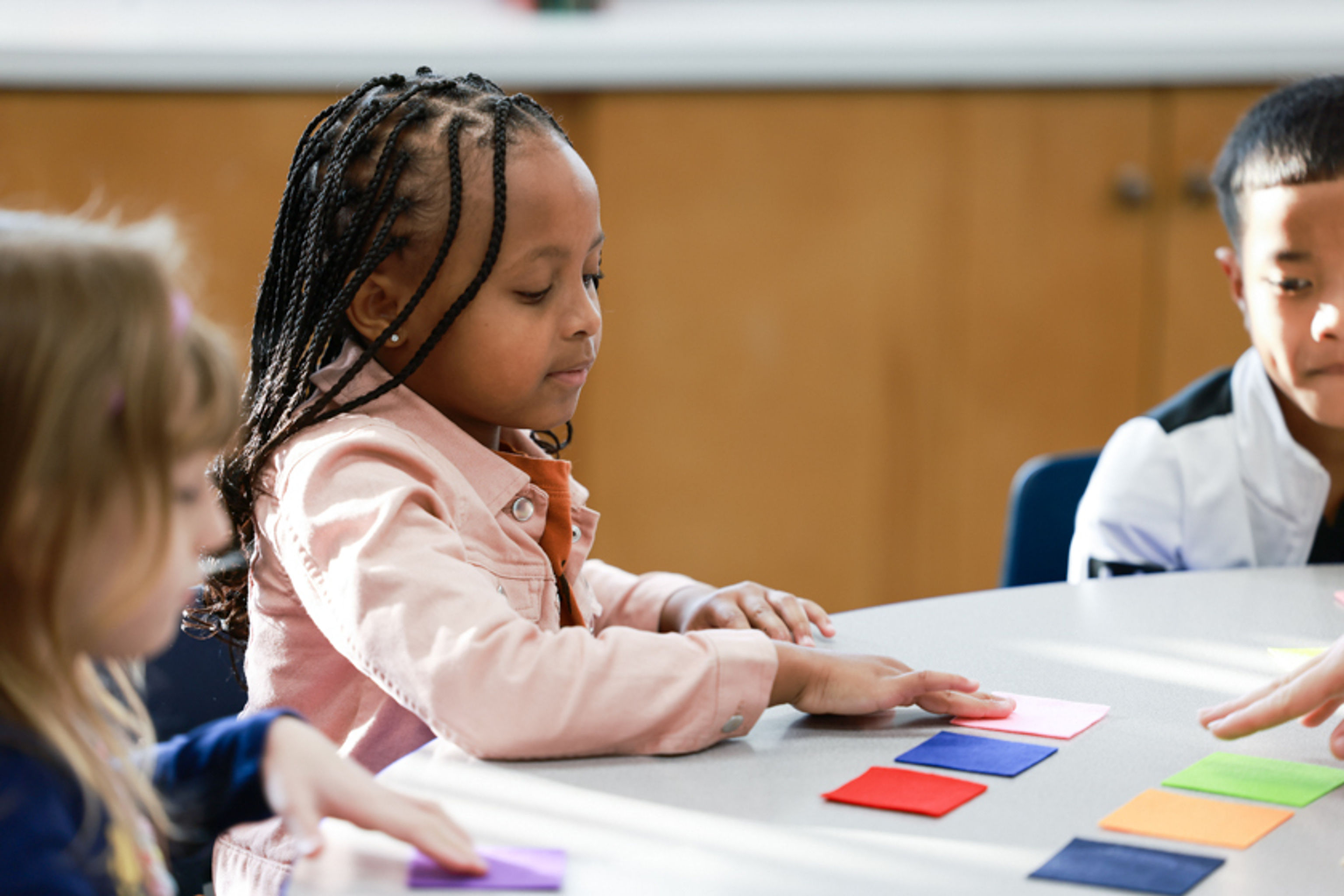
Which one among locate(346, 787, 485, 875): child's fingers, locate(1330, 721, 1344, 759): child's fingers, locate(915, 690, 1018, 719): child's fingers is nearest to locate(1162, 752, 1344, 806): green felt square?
locate(1330, 721, 1344, 759): child's fingers

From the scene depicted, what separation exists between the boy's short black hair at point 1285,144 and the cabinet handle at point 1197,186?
105 centimetres

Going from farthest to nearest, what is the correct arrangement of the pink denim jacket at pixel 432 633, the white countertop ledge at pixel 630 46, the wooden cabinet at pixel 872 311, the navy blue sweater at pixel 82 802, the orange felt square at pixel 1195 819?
the wooden cabinet at pixel 872 311, the white countertop ledge at pixel 630 46, the pink denim jacket at pixel 432 633, the orange felt square at pixel 1195 819, the navy blue sweater at pixel 82 802

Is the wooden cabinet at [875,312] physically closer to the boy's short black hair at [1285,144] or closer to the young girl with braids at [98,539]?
the boy's short black hair at [1285,144]

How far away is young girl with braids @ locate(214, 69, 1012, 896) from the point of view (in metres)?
0.73

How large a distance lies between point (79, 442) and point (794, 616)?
593 millimetres

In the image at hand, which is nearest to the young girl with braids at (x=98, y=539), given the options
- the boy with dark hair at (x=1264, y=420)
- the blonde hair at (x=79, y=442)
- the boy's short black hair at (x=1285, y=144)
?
the blonde hair at (x=79, y=442)

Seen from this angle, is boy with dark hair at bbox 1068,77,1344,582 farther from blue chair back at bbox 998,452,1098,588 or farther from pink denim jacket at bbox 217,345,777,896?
pink denim jacket at bbox 217,345,777,896

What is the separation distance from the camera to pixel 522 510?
0.95 metres

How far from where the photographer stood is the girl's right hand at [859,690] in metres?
0.78

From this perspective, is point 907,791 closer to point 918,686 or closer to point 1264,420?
point 918,686

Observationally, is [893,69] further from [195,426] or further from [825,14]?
[195,426]

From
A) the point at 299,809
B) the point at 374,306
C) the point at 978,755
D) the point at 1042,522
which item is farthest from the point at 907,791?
the point at 1042,522

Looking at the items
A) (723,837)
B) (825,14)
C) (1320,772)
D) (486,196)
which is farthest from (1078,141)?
(723,837)

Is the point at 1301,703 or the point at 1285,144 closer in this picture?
the point at 1301,703
